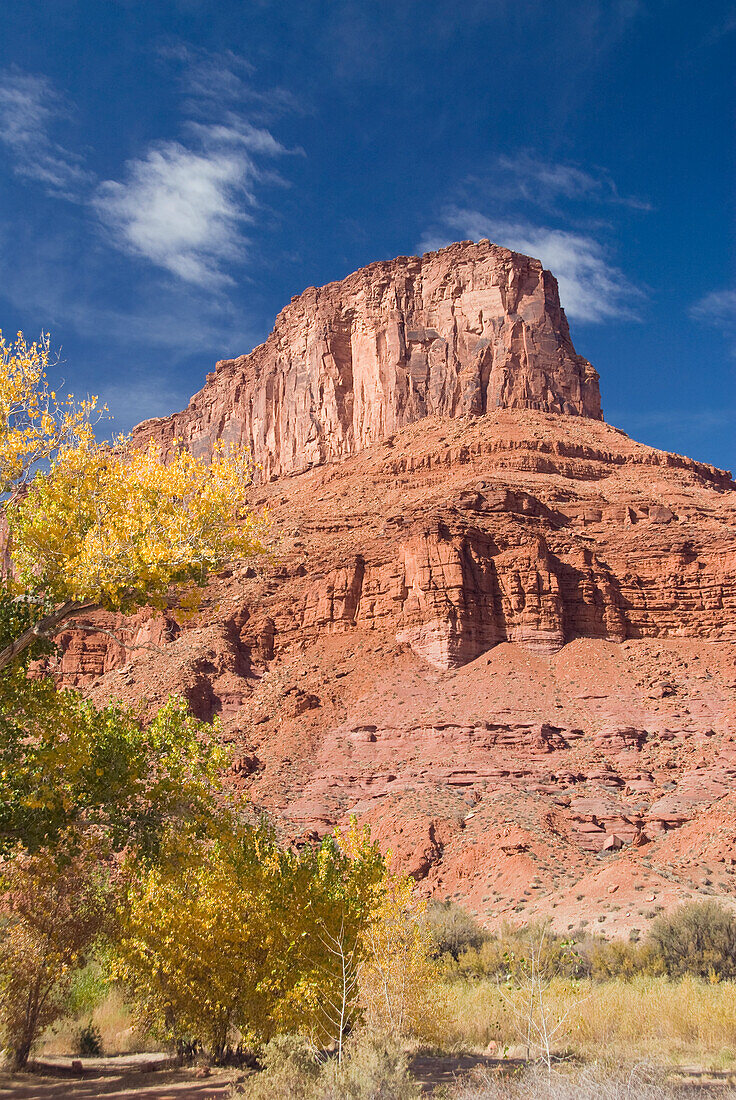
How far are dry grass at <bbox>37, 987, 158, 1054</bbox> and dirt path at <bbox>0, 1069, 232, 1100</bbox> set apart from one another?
368 cm

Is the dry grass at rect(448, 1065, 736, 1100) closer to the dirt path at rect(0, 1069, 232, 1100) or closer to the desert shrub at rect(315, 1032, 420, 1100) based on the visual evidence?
the desert shrub at rect(315, 1032, 420, 1100)

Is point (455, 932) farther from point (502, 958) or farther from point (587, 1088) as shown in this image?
point (587, 1088)

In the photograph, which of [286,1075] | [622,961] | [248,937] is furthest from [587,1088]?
[622,961]

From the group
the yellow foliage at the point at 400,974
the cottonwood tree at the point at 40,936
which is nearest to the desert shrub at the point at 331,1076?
the yellow foliage at the point at 400,974

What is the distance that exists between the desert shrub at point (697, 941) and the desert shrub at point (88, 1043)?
47.7ft

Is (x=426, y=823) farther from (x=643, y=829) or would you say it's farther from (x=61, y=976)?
(x=61, y=976)

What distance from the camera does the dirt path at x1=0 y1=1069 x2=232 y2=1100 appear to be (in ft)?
36.6

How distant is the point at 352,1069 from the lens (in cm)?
888

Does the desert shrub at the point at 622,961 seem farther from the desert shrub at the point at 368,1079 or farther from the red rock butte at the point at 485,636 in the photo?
the desert shrub at the point at 368,1079

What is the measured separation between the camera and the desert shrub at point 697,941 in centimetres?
2139

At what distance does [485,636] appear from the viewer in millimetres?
56188

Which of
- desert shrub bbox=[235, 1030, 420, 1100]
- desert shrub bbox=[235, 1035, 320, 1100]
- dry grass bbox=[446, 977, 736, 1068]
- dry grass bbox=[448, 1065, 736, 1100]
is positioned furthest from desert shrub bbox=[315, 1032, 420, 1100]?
→ dry grass bbox=[446, 977, 736, 1068]

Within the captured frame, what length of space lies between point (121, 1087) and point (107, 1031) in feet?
24.1

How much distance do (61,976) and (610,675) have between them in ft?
139
